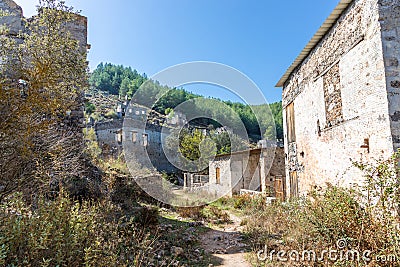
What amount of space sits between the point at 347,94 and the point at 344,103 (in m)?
0.21

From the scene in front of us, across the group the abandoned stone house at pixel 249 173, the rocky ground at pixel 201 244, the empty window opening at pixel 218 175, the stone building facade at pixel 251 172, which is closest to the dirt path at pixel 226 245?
the rocky ground at pixel 201 244

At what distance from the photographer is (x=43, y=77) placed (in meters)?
3.30

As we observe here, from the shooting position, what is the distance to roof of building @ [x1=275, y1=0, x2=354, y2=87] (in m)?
4.76

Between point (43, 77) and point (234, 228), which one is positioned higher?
point (43, 77)

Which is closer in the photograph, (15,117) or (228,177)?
(15,117)

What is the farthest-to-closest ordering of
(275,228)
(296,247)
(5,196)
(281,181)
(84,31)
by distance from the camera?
(281,181)
(84,31)
(275,228)
(296,247)
(5,196)

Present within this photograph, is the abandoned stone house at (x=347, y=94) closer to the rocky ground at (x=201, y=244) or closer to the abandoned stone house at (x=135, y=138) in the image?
the rocky ground at (x=201, y=244)

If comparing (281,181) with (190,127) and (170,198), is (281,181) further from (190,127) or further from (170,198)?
(190,127)

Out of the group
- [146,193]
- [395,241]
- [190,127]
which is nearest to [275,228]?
[395,241]

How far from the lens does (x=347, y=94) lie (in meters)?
4.73

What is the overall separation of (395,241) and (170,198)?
Result: 29.1 ft

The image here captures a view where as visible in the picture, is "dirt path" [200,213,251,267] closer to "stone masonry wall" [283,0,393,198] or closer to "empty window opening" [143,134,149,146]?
"stone masonry wall" [283,0,393,198]

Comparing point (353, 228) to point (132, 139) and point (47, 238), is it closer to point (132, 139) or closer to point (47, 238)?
point (47, 238)

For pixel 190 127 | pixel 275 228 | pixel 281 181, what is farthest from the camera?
pixel 190 127
